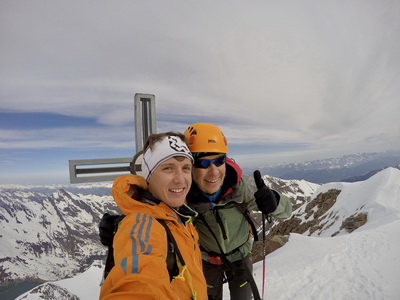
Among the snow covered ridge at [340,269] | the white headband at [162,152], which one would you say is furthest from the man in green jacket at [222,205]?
the snow covered ridge at [340,269]

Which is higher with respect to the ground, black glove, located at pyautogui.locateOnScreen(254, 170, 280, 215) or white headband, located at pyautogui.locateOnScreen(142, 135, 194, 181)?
white headband, located at pyautogui.locateOnScreen(142, 135, 194, 181)

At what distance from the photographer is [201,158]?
366 cm

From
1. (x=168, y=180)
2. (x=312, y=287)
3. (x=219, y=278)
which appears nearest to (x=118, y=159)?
(x=168, y=180)

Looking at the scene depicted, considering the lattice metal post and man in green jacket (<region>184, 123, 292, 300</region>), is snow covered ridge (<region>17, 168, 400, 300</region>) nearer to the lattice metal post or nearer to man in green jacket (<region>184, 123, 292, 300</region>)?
man in green jacket (<region>184, 123, 292, 300</region>)

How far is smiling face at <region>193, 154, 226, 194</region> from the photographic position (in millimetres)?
3645

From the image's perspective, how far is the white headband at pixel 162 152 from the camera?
9.18 feet

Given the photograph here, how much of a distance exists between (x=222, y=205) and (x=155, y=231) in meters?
1.80

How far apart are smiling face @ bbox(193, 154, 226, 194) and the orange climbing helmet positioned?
0.49 feet

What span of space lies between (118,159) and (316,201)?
149ft

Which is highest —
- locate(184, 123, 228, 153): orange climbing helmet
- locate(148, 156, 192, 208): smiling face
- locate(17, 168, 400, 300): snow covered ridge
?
locate(184, 123, 228, 153): orange climbing helmet

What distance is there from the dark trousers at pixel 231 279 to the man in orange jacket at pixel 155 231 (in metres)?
1.94

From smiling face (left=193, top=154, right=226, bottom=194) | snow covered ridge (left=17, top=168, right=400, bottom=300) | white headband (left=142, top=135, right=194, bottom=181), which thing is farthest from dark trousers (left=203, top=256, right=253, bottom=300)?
snow covered ridge (left=17, top=168, right=400, bottom=300)

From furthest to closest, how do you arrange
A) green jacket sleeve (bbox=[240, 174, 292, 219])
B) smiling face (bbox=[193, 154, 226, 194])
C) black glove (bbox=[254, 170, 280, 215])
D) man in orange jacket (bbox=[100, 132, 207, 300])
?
green jacket sleeve (bbox=[240, 174, 292, 219])
black glove (bbox=[254, 170, 280, 215])
smiling face (bbox=[193, 154, 226, 194])
man in orange jacket (bbox=[100, 132, 207, 300])

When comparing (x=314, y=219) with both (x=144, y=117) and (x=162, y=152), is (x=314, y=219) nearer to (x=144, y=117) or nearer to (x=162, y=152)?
(x=144, y=117)
